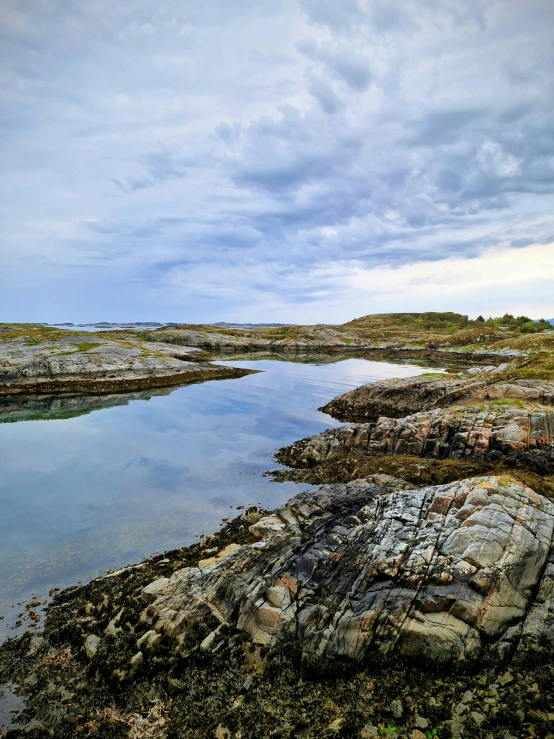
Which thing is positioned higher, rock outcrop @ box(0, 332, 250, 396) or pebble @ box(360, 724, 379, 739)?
rock outcrop @ box(0, 332, 250, 396)

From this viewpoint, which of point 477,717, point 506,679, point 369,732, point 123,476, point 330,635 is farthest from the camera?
point 123,476

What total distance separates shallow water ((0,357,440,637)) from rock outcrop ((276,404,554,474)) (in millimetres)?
4614

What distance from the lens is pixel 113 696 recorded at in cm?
932

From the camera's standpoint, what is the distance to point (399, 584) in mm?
10156

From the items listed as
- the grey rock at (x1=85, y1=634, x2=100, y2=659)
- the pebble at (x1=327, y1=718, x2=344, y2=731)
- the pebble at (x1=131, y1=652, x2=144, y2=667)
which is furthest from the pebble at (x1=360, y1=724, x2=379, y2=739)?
the grey rock at (x1=85, y1=634, x2=100, y2=659)

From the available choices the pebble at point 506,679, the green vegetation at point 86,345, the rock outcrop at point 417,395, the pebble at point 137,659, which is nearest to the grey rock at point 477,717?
the pebble at point 506,679

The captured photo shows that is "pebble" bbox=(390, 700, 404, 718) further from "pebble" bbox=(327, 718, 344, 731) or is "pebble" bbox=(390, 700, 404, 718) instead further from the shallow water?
the shallow water

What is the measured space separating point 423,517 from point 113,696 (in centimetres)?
1012

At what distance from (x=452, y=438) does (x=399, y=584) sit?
18.2 meters

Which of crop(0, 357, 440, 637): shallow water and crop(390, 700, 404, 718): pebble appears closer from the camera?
crop(390, 700, 404, 718): pebble

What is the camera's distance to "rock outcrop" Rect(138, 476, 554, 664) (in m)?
9.04

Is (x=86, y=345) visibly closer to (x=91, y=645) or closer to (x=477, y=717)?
(x=91, y=645)

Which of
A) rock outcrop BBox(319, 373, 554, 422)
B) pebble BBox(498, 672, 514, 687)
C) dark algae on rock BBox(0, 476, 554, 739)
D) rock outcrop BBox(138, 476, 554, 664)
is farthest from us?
rock outcrop BBox(319, 373, 554, 422)

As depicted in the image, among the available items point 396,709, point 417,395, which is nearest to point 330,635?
point 396,709
